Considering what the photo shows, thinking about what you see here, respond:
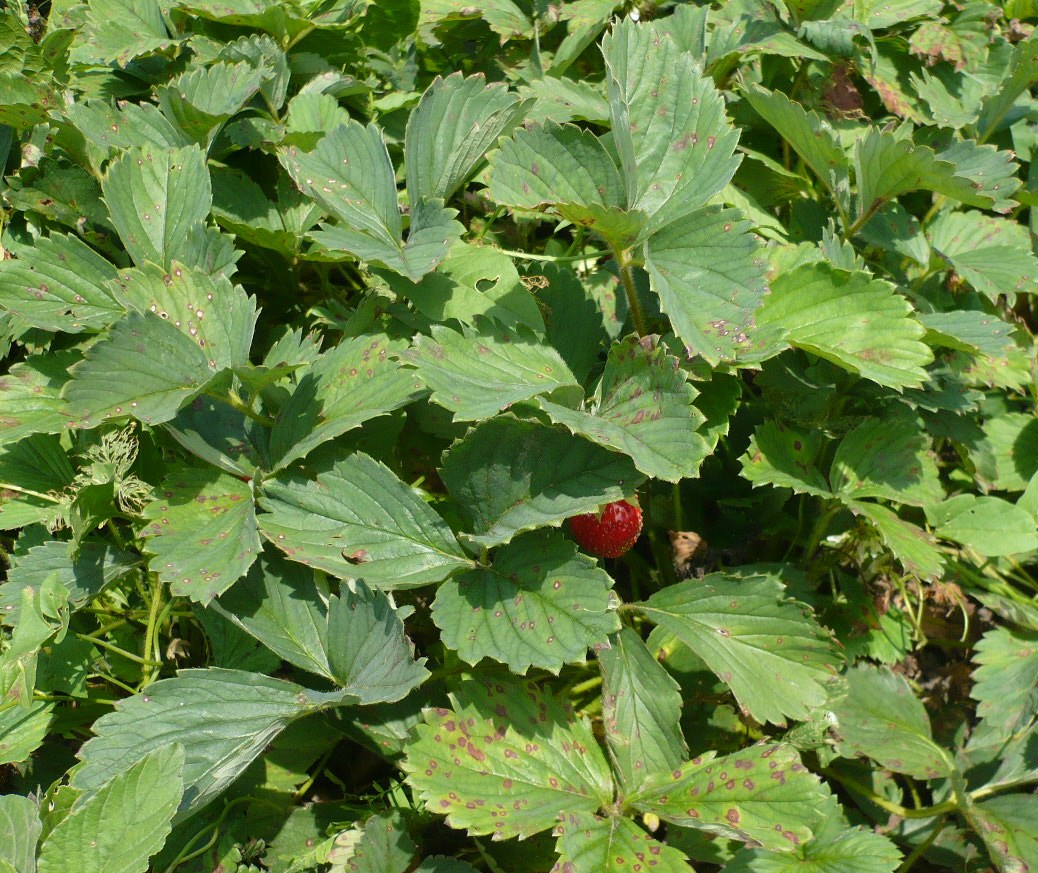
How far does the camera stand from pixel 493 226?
84.4 inches

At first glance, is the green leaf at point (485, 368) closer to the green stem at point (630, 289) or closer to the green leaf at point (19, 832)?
the green stem at point (630, 289)

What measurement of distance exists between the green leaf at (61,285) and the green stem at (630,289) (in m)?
0.87

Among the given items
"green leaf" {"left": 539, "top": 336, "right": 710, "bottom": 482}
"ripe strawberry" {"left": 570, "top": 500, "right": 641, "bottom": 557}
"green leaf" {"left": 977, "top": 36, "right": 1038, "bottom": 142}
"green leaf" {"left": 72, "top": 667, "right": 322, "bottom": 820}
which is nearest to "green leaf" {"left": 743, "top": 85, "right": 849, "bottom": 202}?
"green leaf" {"left": 977, "top": 36, "right": 1038, "bottom": 142}

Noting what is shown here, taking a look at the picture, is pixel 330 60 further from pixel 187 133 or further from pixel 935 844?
pixel 935 844

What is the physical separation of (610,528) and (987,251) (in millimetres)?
1079

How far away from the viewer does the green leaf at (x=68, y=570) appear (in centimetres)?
158

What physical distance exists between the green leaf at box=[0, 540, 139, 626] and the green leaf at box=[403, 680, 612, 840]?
59 centimetres

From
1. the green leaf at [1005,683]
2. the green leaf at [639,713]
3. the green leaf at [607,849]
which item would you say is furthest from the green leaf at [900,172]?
the green leaf at [607,849]

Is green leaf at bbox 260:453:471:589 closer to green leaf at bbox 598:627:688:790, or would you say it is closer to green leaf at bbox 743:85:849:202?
green leaf at bbox 598:627:688:790

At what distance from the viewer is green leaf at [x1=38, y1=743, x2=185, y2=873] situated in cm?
123

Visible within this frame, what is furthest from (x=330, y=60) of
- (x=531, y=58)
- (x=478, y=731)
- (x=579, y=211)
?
(x=478, y=731)

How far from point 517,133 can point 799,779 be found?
108cm

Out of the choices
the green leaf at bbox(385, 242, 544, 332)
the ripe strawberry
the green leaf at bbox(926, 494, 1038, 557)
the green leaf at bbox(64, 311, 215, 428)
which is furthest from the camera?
the green leaf at bbox(926, 494, 1038, 557)

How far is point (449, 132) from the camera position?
5.39 ft
